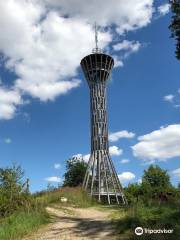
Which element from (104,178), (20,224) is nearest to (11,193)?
(20,224)

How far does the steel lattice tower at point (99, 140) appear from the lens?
4012 centimetres

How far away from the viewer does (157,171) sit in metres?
51.7

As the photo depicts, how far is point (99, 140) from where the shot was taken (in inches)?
1603

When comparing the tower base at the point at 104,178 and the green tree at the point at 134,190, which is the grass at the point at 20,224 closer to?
the tower base at the point at 104,178

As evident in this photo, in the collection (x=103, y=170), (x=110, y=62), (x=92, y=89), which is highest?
(x=110, y=62)

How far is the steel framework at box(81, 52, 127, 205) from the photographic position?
4012 cm

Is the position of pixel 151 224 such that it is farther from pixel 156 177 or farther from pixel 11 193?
pixel 156 177

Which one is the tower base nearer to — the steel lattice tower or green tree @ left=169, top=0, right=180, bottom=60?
the steel lattice tower

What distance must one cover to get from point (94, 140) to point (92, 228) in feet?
95.4

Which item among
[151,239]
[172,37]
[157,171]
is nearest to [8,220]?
[151,239]

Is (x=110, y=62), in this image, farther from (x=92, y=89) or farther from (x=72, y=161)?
(x=72, y=161)

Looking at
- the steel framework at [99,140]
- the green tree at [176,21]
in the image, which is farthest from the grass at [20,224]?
the steel framework at [99,140]

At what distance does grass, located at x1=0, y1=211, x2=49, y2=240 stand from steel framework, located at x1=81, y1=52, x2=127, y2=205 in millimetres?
26127

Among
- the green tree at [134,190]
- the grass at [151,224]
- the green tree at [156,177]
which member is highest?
the green tree at [156,177]
